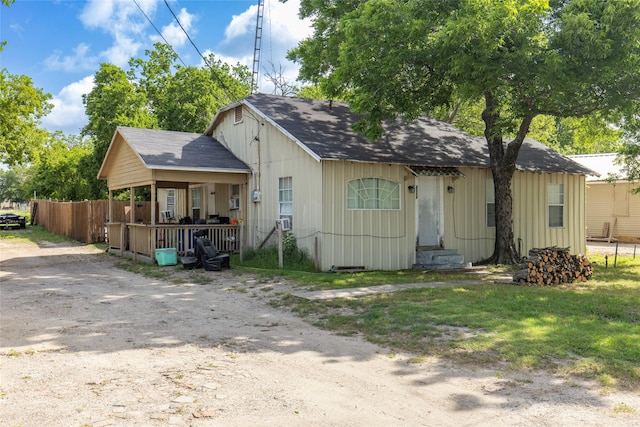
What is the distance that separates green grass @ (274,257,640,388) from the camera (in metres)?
5.96

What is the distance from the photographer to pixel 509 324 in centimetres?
756

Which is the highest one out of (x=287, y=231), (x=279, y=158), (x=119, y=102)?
(x=119, y=102)

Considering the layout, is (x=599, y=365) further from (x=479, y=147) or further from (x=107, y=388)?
(x=479, y=147)

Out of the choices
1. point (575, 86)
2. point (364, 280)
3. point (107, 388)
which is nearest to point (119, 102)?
point (364, 280)

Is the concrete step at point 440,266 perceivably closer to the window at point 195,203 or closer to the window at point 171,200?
the window at point 195,203

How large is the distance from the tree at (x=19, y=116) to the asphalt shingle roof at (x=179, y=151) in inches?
559

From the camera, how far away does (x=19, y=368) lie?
18.4 feet

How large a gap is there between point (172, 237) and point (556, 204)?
1233 cm

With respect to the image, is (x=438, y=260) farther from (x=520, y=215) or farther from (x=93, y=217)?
(x=93, y=217)

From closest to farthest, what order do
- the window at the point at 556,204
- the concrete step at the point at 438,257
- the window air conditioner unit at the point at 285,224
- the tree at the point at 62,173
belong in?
1. the concrete step at the point at 438,257
2. the window air conditioner unit at the point at 285,224
3. the window at the point at 556,204
4. the tree at the point at 62,173

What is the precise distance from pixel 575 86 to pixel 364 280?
5.98 m

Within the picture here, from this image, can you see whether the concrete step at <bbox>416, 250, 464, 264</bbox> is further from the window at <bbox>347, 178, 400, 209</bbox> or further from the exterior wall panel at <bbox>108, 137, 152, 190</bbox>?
the exterior wall panel at <bbox>108, 137, 152, 190</bbox>

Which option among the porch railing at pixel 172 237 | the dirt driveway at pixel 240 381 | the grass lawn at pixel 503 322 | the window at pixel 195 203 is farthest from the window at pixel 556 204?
the window at pixel 195 203

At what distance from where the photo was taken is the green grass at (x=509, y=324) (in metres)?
5.96
